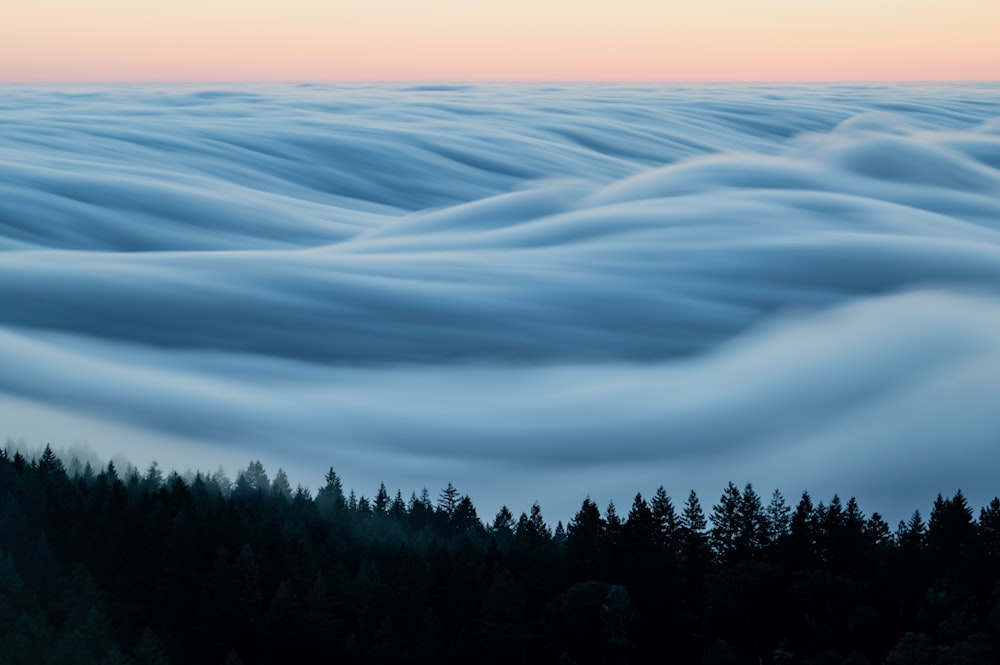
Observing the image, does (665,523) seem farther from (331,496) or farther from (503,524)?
(331,496)

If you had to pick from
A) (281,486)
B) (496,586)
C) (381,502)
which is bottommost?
(496,586)

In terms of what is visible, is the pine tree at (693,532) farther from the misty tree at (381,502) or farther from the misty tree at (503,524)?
the misty tree at (381,502)

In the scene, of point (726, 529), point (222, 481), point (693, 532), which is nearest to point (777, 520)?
point (726, 529)

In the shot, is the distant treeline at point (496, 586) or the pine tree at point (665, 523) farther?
the pine tree at point (665, 523)

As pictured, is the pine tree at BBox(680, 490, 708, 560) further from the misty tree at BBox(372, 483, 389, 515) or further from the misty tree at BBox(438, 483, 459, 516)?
the misty tree at BBox(372, 483, 389, 515)

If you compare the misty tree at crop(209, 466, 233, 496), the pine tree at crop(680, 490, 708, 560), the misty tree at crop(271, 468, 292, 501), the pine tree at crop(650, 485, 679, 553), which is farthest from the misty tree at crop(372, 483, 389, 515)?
the pine tree at crop(680, 490, 708, 560)

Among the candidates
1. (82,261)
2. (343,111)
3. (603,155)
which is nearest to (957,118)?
(603,155)

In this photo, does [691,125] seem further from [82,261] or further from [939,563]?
[939,563]

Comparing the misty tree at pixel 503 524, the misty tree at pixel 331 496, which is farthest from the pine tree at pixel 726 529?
the misty tree at pixel 331 496

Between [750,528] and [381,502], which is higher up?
[381,502]
